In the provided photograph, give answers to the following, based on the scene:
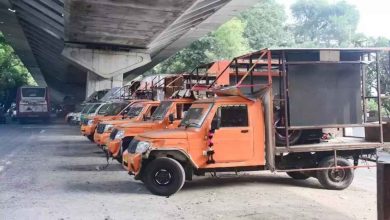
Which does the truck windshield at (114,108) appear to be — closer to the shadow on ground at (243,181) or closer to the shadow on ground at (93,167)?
the shadow on ground at (93,167)

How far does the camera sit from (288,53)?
379 inches

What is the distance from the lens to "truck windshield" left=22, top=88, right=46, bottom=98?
3753 centimetres

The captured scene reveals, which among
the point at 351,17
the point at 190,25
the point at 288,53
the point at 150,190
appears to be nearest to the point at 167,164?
the point at 150,190

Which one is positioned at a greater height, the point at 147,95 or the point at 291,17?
the point at 291,17

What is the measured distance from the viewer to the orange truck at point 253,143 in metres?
9.22

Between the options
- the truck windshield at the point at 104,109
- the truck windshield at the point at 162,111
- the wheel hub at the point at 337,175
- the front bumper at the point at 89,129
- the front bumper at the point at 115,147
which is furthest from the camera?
the truck windshield at the point at 104,109

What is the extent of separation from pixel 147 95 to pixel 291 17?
190ft

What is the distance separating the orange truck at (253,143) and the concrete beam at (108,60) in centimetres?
2395

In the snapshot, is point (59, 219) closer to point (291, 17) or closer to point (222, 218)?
point (222, 218)

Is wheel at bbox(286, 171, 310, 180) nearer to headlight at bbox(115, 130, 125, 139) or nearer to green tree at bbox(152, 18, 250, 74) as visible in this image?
headlight at bbox(115, 130, 125, 139)

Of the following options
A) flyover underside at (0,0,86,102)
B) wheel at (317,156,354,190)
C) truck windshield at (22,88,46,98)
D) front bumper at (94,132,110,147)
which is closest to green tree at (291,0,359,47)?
flyover underside at (0,0,86,102)

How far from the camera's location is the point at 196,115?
9.89 m

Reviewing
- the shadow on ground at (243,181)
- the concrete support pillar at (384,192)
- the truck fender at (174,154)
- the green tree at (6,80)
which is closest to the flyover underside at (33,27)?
the green tree at (6,80)

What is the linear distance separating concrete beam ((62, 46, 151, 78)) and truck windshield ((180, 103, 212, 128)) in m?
23.6
